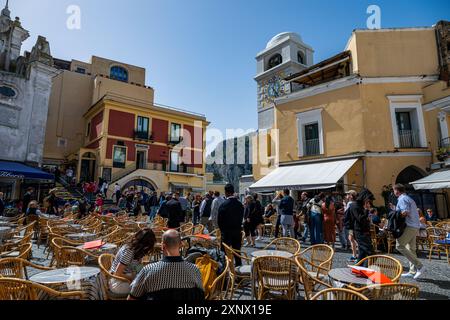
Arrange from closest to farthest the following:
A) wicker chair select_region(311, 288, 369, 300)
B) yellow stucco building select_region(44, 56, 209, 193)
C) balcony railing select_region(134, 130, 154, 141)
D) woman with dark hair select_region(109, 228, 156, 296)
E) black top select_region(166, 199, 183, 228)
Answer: wicker chair select_region(311, 288, 369, 300) → woman with dark hair select_region(109, 228, 156, 296) → black top select_region(166, 199, 183, 228) → yellow stucco building select_region(44, 56, 209, 193) → balcony railing select_region(134, 130, 154, 141)

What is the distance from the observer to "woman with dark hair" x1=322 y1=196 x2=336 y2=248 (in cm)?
790

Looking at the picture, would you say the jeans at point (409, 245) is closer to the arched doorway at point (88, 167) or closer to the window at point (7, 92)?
the window at point (7, 92)

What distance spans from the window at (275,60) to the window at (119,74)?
1643 centimetres

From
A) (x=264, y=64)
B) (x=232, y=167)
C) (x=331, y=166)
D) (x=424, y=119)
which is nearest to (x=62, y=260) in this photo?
(x=331, y=166)

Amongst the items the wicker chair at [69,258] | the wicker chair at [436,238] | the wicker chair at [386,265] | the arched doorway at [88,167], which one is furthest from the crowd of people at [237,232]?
the arched doorway at [88,167]

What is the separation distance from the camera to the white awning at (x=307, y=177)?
1119 centimetres

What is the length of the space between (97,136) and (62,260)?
22258 mm

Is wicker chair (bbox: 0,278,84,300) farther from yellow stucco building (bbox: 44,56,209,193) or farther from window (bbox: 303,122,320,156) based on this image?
yellow stucco building (bbox: 44,56,209,193)

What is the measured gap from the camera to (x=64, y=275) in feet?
9.30

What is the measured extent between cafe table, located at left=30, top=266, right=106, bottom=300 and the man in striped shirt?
0.72 meters

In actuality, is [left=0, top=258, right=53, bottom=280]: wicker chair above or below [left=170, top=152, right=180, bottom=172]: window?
below

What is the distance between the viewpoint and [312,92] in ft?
47.5

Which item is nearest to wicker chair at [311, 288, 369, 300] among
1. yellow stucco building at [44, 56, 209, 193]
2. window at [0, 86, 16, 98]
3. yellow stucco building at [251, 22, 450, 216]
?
yellow stucco building at [251, 22, 450, 216]
